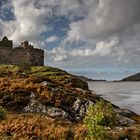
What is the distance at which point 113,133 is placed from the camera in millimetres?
43406

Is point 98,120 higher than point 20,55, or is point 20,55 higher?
point 20,55

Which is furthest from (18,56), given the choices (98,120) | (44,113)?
(98,120)

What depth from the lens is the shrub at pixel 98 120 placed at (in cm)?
3866

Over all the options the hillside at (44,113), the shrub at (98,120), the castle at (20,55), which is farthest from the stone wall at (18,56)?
the shrub at (98,120)

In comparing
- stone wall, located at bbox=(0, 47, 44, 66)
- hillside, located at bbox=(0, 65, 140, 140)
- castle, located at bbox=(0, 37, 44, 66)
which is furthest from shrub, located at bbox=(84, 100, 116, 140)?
stone wall, located at bbox=(0, 47, 44, 66)

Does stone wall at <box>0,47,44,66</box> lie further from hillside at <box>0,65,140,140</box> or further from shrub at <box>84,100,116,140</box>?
shrub at <box>84,100,116,140</box>

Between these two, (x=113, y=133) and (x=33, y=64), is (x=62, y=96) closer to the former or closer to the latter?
(x=113, y=133)

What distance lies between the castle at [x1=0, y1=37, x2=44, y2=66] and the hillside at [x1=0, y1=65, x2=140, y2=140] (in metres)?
93.7

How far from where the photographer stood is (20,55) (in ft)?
529

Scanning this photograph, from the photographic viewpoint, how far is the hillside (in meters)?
44.6

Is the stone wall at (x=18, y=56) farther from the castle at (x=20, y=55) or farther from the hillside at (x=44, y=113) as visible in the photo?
the hillside at (x=44, y=113)

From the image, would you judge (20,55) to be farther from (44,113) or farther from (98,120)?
(98,120)

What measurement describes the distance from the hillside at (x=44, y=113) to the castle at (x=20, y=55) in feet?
307

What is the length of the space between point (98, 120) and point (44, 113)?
1426 cm
